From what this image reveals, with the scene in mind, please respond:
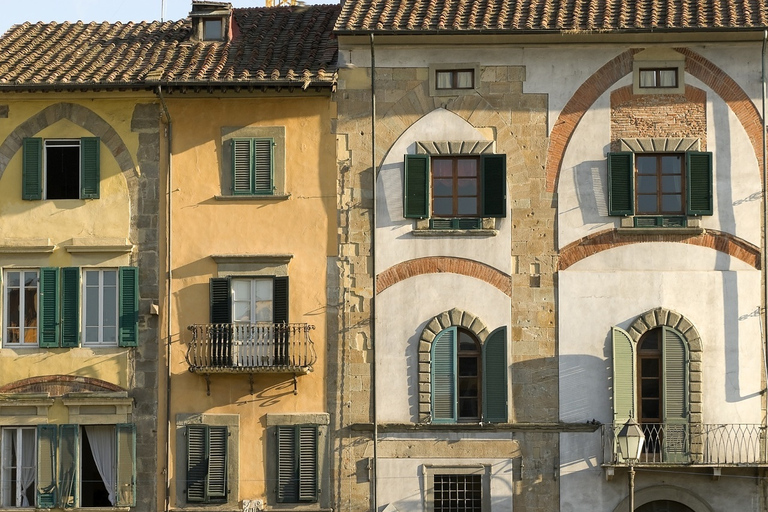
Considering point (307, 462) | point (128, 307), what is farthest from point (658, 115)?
point (128, 307)

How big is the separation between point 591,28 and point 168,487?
12377 millimetres

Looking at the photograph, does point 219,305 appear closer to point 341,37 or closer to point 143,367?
point 143,367

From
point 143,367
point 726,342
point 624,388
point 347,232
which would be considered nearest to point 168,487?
point 143,367

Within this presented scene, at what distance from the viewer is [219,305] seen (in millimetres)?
29969

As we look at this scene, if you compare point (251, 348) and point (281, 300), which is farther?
point (281, 300)

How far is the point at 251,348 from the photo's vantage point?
2961 centimetres

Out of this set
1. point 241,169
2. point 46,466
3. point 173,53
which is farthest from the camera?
point 173,53

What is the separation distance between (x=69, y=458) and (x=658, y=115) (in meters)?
13.6

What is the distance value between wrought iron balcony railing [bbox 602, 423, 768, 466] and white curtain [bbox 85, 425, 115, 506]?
9.79m

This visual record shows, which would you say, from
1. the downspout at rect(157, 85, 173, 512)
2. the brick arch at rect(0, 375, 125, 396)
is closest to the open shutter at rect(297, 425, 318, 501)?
the downspout at rect(157, 85, 173, 512)

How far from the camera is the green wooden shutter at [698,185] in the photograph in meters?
29.5

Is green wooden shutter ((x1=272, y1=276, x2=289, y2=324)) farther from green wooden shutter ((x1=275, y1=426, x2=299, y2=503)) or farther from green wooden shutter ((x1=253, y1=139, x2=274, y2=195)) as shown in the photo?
green wooden shutter ((x1=275, y1=426, x2=299, y2=503))

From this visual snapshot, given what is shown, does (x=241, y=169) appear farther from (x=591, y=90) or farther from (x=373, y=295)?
(x=591, y=90)

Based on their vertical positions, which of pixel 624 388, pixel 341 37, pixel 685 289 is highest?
pixel 341 37
